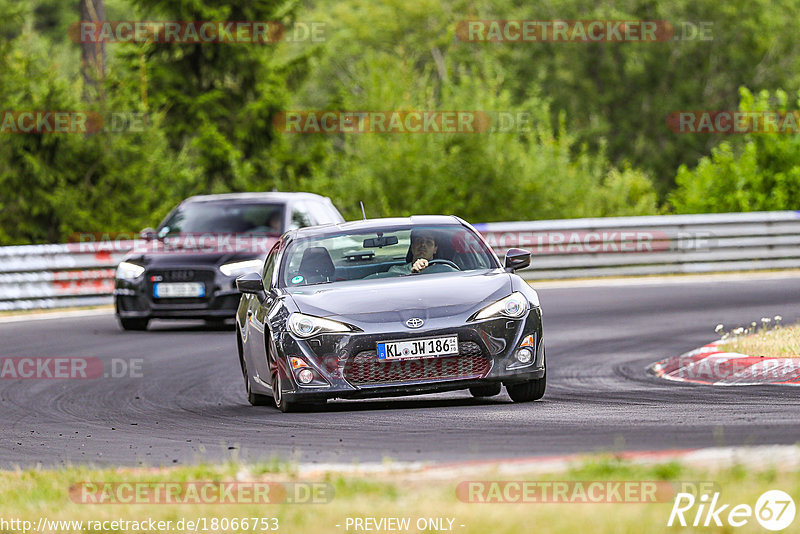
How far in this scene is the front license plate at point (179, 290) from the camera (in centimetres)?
1936

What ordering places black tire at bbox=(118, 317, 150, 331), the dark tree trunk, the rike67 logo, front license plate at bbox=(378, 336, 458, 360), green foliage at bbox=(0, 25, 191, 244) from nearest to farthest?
1. the rike67 logo
2. front license plate at bbox=(378, 336, 458, 360)
3. black tire at bbox=(118, 317, 150, 331)
4. green foliage at bbox=(0, 25, 191, 244)
5. the dark tree trunk

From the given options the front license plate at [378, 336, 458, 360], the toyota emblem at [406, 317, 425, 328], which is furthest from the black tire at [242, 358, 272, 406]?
the toyota emblem at [406, 317, 425, 328]

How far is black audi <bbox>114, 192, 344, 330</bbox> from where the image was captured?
19344mm

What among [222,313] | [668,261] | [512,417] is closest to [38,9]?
[668,261]

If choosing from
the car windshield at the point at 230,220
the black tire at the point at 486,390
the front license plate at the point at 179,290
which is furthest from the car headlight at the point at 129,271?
the black tire at the point at 486,390

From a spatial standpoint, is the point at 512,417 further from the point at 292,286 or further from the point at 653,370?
the point at 653,370

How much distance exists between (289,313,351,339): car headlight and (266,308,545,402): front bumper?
44mm

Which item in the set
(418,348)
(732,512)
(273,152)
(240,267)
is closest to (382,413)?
(418,348)

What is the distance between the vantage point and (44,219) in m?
29.2

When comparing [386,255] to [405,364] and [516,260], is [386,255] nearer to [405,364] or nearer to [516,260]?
[516,260]

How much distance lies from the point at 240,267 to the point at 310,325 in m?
9.01

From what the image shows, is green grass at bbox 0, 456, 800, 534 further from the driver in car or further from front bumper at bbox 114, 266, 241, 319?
front bumper at bbox 114, 266, 241, 319

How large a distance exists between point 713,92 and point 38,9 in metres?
33.3

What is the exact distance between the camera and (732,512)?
5.48 meters
